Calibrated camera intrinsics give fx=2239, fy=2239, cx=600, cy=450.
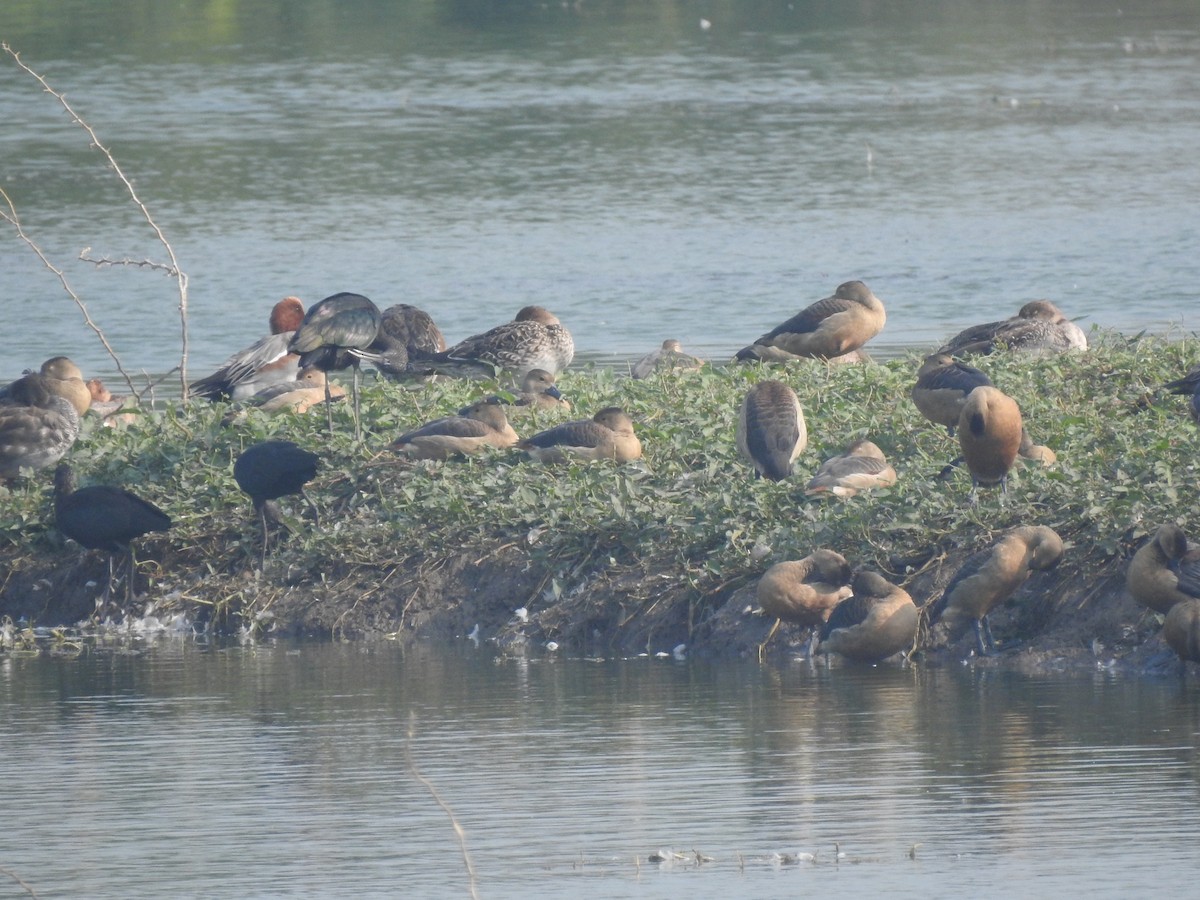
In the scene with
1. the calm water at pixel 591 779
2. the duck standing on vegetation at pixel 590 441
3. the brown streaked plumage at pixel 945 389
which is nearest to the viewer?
the calm water at pixel 591 779

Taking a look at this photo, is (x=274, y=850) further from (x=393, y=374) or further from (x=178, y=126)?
(x=178, y=126)

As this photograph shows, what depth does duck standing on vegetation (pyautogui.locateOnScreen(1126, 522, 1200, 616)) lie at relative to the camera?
7.69 meters

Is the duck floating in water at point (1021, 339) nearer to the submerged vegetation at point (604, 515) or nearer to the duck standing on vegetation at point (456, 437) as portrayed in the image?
the submerged vegetation at point (604, 515)

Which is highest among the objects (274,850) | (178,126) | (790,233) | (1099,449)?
(178,126)

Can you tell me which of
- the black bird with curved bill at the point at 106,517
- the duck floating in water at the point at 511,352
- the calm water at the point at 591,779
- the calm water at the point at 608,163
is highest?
the calm water at the point at 608,163

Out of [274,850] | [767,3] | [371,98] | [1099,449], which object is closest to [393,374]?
[1099,449]

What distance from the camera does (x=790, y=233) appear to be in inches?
948

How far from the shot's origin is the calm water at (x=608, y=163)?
2030 cm

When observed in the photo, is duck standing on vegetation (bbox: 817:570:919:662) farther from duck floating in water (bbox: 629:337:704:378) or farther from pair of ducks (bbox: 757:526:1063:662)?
duck floating in water (bbox: 629:337:704:378)

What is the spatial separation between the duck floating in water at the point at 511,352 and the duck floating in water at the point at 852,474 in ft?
11.2

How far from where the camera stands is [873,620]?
814cm

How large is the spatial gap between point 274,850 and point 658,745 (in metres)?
1.55

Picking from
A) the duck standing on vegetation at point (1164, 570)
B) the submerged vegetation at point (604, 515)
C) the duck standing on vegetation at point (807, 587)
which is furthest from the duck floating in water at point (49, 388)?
the duck standing on vegetation at point (1164, 570)

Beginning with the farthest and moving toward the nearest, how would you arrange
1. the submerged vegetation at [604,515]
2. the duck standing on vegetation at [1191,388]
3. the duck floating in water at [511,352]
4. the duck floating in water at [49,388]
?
1. the duck floating in water at [511,352]
2. the duck floating in water at [49,388]
3. the duck standing on vegetation at [1191,388]
4. the submerged vegetation at [604,515]
